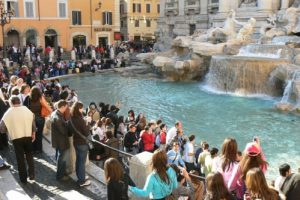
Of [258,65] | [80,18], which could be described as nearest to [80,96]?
[258,65]

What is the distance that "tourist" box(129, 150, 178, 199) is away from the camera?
14.3 feet

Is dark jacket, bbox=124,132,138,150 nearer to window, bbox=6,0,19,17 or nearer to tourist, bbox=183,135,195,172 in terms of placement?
tourist, bbox=183,135,195,172

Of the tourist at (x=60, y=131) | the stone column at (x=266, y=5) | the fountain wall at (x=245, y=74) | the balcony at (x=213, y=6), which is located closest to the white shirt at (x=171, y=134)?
the tourist at (x=60, y=131)

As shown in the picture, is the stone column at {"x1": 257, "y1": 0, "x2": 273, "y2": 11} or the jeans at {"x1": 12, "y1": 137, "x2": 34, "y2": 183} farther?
the stone column at {"x1": 257, "y1": 0, "x2": 273, "y2": 11}

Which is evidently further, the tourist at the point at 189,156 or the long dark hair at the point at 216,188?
the tourist at the point at 189,156

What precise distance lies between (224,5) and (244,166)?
941 inches

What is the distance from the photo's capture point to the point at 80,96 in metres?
18.8

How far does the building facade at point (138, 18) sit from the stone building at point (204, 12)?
13825 mm

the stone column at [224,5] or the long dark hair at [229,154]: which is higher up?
the stone column at [224,5]

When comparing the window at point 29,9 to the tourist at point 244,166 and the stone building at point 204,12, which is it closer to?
the stone building at point 204,12

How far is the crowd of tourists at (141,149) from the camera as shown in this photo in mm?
4163

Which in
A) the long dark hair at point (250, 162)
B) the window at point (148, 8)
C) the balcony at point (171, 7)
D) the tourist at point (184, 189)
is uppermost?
the window at point (148, 8)

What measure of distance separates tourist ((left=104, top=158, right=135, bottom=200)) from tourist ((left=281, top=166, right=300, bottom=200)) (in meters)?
1.69

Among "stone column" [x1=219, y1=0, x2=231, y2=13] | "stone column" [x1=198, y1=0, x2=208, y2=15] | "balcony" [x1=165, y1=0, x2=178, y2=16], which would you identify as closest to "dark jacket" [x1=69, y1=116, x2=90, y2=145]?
"stone column" [x1=219, y1=0, x2=231, y2=13]
